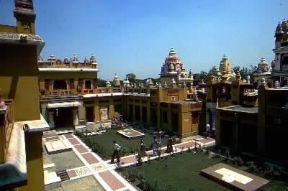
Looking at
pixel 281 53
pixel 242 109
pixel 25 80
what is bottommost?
pixel 242 109

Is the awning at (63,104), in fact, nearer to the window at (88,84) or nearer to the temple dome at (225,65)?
the window at (88,84)

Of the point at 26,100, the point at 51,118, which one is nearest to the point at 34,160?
the point at 26,100

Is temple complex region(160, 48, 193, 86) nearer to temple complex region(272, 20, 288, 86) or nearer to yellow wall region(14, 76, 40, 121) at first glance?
temple complex region(272, 20, 288, 86)

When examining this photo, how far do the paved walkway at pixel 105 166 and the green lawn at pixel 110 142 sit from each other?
0.60m

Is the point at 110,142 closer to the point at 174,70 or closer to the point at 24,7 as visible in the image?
the point at 24,7

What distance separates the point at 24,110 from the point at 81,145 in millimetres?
15927

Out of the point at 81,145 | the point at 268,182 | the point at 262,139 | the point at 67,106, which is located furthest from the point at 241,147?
the point at 67,106

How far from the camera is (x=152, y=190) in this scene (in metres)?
12.3

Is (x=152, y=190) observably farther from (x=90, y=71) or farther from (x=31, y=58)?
(x=90, y=71)

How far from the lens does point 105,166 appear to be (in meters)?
16.8

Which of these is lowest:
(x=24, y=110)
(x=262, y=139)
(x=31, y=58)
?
(x=262, y=139)

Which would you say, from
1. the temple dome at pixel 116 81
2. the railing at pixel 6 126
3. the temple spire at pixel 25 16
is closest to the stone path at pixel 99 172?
the railing at pixel 6 126

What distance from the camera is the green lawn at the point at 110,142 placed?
64.6 ft

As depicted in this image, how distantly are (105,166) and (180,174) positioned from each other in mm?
5334
